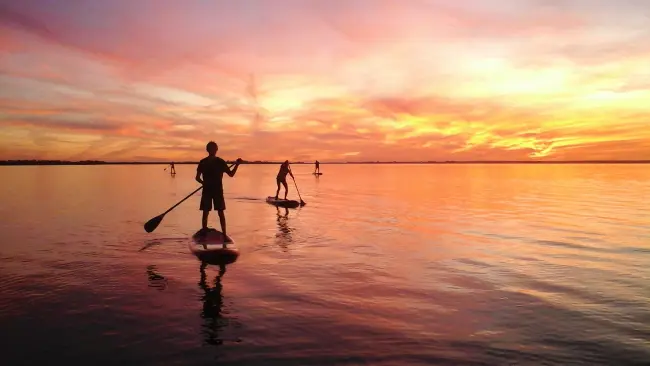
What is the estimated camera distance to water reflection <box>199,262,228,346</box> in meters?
7.04

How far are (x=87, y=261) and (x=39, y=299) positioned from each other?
3.58 meters

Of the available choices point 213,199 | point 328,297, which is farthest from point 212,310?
point 213,199

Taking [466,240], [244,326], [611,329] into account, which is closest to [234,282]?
[244,326]

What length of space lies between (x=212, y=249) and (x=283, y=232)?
230 inches

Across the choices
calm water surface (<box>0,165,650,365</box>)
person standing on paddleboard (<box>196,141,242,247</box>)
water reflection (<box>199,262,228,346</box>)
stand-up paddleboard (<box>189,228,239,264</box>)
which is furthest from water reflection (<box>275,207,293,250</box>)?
water reflection (<box>199,262,228,346</box>)

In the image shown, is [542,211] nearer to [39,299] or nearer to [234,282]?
[234,282]

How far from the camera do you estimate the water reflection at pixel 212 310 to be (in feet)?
23.1

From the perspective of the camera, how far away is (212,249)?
40.5 feet

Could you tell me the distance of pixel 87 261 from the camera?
12320 mm

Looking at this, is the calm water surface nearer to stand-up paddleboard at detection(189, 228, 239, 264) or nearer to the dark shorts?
stand-up paddleboard at detection(189, 228, 239, 264)

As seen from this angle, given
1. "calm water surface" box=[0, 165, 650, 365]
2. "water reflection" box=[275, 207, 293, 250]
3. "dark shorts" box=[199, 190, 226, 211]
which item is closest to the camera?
"calm water surface" box=[0, 165, 650, 365]

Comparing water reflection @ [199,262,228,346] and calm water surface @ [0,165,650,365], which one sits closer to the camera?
calm water surface @ [0,165,650,365]

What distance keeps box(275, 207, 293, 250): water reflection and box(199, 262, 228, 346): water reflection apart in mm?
4511

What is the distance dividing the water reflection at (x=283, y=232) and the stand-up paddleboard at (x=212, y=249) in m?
2.33
